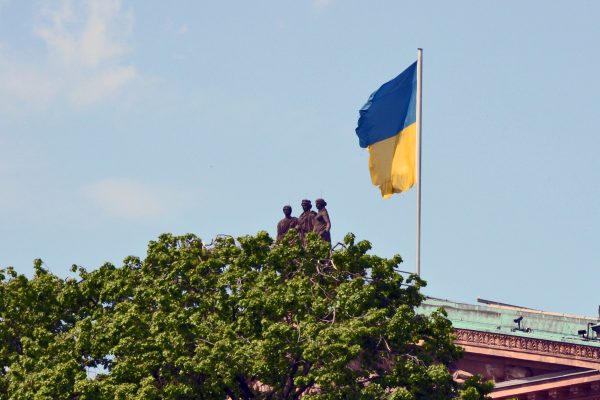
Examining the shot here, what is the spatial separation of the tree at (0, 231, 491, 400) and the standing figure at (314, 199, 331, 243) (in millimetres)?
4388

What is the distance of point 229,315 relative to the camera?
110750mm

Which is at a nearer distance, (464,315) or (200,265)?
(200,265)

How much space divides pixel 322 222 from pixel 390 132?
917 cm

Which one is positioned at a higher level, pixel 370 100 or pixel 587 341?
pixel 370 100

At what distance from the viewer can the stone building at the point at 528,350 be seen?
119500 millimetres

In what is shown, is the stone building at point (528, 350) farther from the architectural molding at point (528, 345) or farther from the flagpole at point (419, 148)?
the flagpole at point (419, 148)

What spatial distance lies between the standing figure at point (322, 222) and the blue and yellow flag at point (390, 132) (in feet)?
23.4

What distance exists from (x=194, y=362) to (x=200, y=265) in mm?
4816

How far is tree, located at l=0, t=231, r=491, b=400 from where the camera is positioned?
108 metres

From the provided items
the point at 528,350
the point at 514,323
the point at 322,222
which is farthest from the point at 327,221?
the point at 528,350

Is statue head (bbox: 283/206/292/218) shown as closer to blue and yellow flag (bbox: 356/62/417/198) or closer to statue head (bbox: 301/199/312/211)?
statue head (bbox: 301/199/312/211)

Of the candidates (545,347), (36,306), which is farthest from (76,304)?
(545,347)

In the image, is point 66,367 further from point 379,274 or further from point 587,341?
point 587,341

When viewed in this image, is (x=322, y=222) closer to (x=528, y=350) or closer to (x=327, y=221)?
(x=327, y=221)
